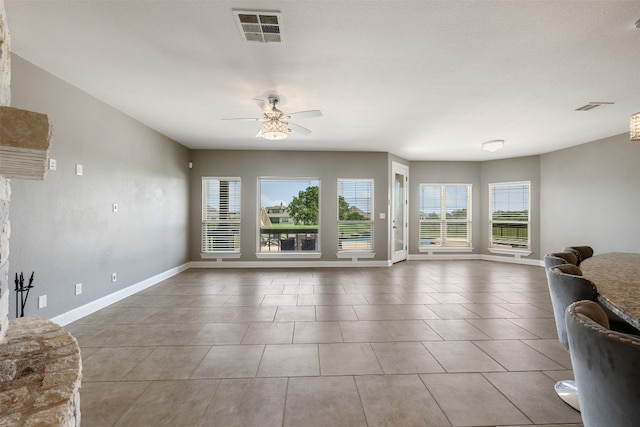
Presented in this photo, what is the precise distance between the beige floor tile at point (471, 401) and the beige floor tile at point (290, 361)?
91 cm

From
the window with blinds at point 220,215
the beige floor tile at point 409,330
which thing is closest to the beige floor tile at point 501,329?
the beige floor tile at point 409,330

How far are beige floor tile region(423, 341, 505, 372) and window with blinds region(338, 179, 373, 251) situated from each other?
164 inches

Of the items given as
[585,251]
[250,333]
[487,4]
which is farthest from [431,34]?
[250,333]

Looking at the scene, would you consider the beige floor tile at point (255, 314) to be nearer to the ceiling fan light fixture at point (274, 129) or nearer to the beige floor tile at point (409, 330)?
the beige floor tile at point (409, 330)

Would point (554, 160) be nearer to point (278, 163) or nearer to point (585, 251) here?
point (585, 251)

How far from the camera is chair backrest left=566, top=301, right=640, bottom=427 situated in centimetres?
70

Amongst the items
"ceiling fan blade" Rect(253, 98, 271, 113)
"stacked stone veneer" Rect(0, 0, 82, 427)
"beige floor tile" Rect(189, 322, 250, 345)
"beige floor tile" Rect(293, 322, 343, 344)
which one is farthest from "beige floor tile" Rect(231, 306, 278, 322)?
"ceiling fan blade" Rect(253, 98, 271, 113)

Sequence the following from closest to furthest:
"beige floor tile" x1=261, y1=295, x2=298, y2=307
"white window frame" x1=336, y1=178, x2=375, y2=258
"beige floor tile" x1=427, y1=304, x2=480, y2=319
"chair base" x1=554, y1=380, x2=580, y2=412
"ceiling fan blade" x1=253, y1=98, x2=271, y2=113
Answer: "chair base" x1=554, y1=380, x2=580, y2=412
"ceiling fan blade" x1=253, y1=98, x2=271, y2=113
"beige floor tile" x1=427, y1=304, x2=480, y2=319
"beige floor tile" x1=261, y1=295, x2=298, y2=307
"white window frame" x1=336, y1=178, x2=375, y2=258

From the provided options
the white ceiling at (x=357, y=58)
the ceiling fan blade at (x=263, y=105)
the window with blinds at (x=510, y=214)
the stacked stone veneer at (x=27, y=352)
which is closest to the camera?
the stacked stone veneer at (x=27, y=352)

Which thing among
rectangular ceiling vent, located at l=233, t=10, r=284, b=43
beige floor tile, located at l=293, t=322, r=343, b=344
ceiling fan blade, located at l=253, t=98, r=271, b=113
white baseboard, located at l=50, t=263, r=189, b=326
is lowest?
beige floor tile, located at l=293, t=322, r=343, b=344

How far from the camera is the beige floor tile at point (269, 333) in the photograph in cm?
289

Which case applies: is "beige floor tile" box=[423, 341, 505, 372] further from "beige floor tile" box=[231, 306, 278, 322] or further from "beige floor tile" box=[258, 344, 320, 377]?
"beige floor tile" box=[231, 306, 278, 322]

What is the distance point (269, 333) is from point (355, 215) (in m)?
4.38

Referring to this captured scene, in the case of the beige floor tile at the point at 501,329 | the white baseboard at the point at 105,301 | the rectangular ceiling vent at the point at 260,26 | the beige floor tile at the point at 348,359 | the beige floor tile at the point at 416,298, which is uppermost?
the rectangular ceiling vent at the point at 260,26
